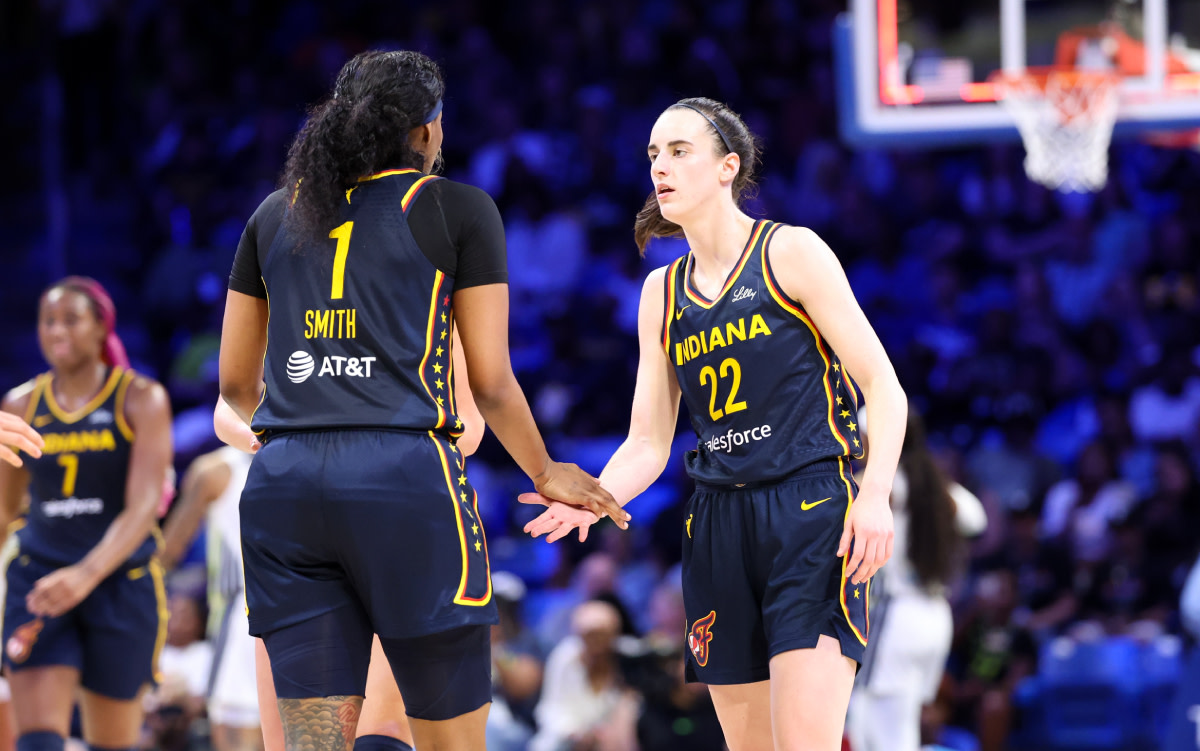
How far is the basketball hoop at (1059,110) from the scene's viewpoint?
8625 millimetres

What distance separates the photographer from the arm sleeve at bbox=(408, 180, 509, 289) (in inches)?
131

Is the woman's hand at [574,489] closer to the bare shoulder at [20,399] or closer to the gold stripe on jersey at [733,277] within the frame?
the gold stripe on jersey at [733,277]

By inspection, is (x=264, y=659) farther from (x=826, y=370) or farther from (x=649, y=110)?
(x=649, y=110)

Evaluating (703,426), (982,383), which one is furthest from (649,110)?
(703,426)

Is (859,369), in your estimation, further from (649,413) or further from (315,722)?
(315,722)

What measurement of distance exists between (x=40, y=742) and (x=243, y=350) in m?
2.85

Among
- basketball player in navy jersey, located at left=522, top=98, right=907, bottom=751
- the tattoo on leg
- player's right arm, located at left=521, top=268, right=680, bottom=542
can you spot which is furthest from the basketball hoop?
the tattoo on leg

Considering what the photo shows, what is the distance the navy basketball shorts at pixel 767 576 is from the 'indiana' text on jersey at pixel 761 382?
67 mm

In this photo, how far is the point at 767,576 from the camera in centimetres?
396

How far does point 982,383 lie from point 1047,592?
213 cm

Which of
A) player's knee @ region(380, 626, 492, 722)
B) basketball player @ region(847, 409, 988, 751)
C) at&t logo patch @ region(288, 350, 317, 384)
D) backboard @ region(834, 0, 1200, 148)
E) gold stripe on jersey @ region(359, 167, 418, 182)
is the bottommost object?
basketball player @ region(847, 409, 988, 751)

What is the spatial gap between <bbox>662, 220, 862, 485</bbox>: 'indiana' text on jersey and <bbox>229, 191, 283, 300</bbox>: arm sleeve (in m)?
1.24

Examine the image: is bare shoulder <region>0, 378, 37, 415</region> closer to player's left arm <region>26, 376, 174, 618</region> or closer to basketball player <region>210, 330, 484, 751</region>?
player's left arm <region>26, 376, 174, 618</region>

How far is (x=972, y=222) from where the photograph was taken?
1245cm
